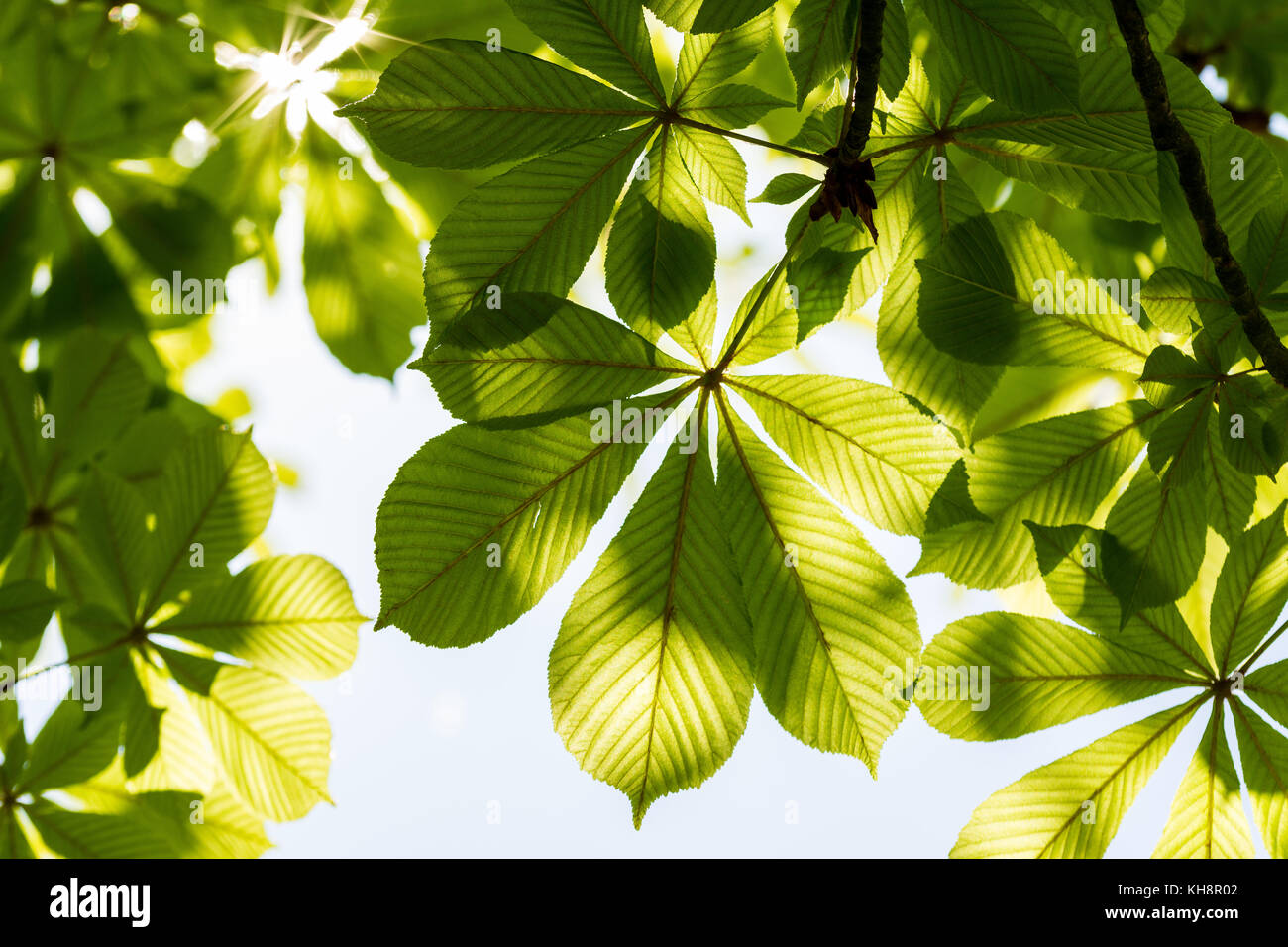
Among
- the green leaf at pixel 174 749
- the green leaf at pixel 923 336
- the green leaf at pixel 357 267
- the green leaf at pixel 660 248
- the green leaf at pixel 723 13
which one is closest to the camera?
the green leaf at pixel 723 13

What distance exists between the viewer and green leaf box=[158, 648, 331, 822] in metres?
1.81

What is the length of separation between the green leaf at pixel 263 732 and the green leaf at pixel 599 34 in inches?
54.3

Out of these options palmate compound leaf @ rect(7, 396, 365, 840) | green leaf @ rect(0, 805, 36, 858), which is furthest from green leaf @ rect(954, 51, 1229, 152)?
green leaf @ rect(0, 805, 36, 858)

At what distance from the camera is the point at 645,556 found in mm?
1079

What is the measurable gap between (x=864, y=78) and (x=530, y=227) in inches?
16.4

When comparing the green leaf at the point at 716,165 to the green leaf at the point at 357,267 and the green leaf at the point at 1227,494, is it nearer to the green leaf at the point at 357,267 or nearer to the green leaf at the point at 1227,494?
the green leaf at the point at 1227,494

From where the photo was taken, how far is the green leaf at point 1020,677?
1.31 m

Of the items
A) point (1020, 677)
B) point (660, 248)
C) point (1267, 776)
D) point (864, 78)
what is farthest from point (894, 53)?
point (1267, 776)

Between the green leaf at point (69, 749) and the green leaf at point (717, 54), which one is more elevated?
the green leaf at point (717, 54)

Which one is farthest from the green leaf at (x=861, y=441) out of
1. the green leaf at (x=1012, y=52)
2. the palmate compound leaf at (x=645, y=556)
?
the green leaf at (x=1012, y=52)

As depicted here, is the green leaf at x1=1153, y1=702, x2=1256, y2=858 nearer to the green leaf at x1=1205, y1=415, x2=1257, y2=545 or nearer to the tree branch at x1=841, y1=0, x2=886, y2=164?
the green leaf at x1=1205, y1=415, x2=1257, y2=545

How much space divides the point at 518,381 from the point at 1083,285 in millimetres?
751

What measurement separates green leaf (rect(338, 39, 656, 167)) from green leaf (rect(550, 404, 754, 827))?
0.50 metres
